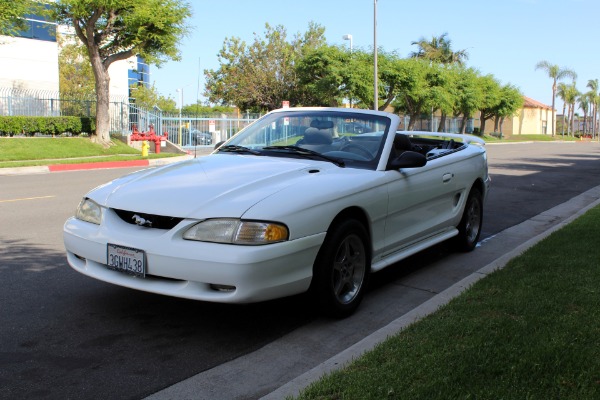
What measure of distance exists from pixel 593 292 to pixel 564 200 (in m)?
8.07

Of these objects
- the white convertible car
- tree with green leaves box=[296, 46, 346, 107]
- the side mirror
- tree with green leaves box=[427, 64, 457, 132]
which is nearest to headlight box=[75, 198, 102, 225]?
the white convertible car

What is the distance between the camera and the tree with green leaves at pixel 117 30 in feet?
81.5

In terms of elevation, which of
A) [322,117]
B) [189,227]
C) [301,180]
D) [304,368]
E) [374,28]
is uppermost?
[374,28]

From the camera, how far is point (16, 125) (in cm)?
2447

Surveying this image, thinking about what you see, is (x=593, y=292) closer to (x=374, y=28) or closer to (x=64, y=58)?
(x=374, y=28)

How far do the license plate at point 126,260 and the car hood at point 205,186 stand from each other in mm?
275

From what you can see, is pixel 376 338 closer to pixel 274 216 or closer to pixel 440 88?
pixel 274 216

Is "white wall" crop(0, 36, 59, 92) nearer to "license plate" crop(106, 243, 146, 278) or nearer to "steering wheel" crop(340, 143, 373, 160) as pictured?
"steering wheel" crop(340, 143, 373, 160)

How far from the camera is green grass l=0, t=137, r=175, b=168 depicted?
814 inches

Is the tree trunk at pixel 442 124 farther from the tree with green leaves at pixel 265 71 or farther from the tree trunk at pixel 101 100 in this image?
the tree trunk at pixel 101 100

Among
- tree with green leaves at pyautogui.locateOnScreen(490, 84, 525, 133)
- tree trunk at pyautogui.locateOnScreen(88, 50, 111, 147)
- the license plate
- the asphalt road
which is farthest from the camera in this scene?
tree with green leaves at pyautogui.locateOnScreen(490, 84, 525, 133)

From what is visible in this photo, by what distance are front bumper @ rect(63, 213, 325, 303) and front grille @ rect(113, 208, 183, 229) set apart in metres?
0.05

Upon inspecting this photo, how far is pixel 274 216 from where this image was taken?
3.75m

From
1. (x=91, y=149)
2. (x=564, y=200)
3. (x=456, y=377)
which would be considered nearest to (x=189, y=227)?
(x=456, y=377)
